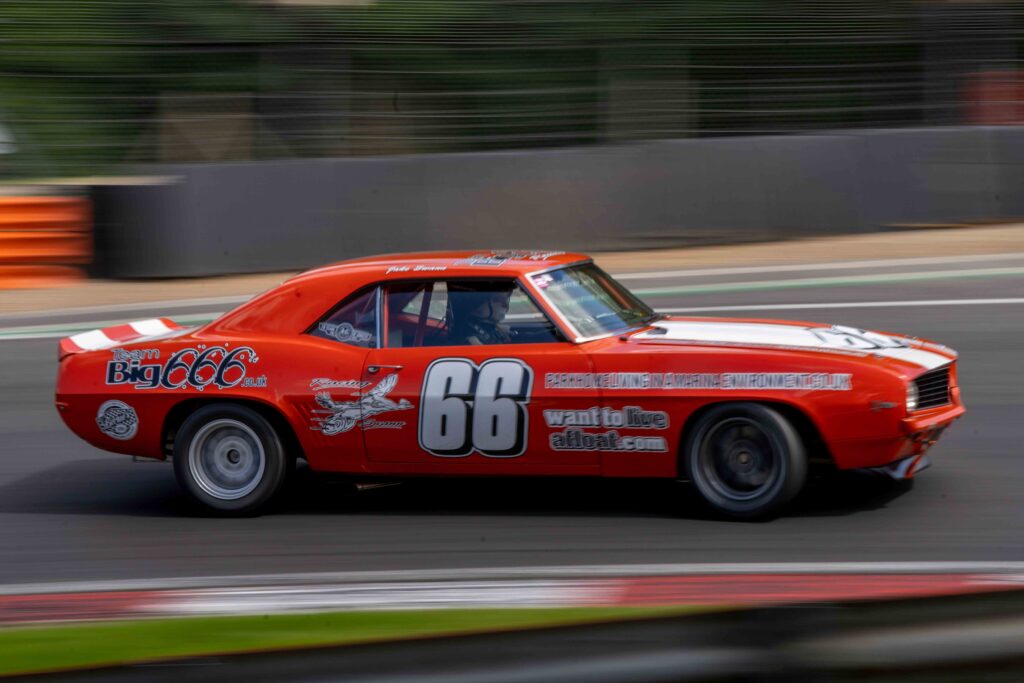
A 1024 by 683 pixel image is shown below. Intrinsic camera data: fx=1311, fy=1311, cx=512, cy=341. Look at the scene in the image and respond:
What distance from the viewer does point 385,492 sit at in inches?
277

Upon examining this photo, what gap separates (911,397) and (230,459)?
11.0ft

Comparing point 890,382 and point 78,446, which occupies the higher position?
point 890,382

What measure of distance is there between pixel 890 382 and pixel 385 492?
2.73m

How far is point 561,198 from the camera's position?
14.5 meters

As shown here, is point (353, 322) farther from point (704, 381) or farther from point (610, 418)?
Result: point (704, 381)


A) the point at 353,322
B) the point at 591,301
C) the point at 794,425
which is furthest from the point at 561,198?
the point at 794,425

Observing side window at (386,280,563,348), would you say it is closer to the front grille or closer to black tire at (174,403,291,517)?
black tire at (174,403,291,517)

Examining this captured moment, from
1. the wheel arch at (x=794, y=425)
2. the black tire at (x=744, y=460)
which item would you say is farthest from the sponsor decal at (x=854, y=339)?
the black tire at (x=744, y=460)

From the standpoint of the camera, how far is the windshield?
6.34 meters

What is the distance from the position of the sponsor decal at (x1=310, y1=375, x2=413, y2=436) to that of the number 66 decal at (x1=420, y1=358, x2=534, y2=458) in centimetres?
15

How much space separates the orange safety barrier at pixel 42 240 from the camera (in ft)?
46.1

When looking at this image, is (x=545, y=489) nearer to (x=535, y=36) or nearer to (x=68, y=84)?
(x=535, y=36)

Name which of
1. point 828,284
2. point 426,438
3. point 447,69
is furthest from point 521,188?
point 426,438

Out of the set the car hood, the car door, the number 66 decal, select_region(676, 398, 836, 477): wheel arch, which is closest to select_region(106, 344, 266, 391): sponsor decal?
the car door
